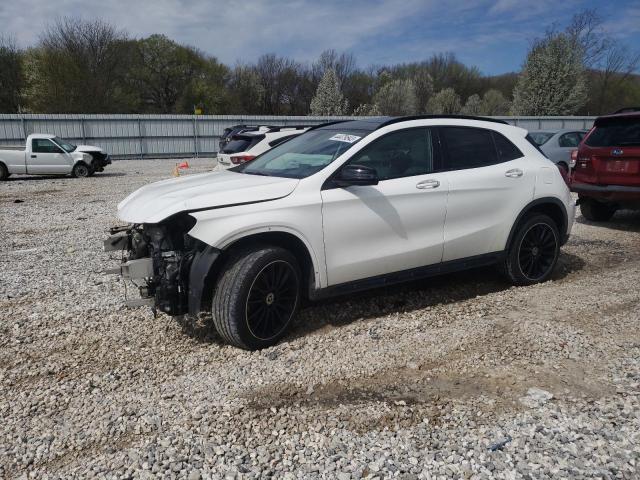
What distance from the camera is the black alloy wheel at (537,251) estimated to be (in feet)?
17.6

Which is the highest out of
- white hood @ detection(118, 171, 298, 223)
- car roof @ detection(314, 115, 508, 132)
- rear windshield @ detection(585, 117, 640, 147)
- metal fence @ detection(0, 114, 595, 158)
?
metal fence @ detection(0, 114, 595, 158)

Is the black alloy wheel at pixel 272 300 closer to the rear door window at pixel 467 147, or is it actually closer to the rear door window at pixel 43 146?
the rear door window at pixel 467 147

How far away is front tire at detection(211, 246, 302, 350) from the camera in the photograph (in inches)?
144

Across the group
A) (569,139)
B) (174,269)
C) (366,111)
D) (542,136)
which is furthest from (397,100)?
(174,269)

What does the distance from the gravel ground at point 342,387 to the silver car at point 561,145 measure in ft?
31.7

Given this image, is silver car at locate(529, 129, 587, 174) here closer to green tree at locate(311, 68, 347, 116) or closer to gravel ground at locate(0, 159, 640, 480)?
gravel ground at locate(0, 159, 640, 480)

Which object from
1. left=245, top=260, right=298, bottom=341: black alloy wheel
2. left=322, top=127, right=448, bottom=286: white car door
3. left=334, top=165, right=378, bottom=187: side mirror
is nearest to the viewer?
left=245, top=260, right=298, bottom=341: black alloy wheel

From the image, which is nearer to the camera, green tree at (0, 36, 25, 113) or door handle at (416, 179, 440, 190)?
door handle at (416, 179, 440, 190)

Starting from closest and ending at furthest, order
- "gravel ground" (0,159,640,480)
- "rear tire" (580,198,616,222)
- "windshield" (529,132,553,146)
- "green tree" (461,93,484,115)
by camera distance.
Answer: "gravel ground" (0,159,640,480)
"rear tire" (580,198,616,222)
"windshield" (529,132,553,146)
"green tree" (461,93,484,115)

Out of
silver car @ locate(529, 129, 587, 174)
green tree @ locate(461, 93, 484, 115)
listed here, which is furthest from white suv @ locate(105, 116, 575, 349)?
green tree @ locate(461, 93, 484, 115)

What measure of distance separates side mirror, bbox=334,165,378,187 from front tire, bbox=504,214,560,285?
208 centimetres

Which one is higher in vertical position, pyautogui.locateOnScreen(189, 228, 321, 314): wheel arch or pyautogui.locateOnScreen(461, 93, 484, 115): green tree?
pyautogui.locateOnScreen(461, 93, 484, 115): green tree

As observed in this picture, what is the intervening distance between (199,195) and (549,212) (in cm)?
389

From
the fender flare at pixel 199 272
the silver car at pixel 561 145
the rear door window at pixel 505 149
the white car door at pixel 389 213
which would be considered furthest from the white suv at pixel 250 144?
the fender flare at pixel 199 272
